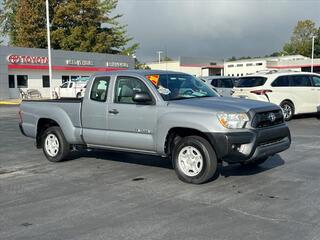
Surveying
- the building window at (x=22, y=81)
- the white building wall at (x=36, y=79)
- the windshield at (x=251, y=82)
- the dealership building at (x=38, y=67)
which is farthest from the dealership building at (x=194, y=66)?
the windshield at (x=251, y=82)

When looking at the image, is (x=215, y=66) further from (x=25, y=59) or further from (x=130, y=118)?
(x=130, y=118)

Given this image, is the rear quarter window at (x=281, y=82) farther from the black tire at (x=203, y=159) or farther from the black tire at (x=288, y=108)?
the black tire at (x=203, y=159)

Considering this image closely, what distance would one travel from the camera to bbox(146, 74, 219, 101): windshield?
7.61 metres

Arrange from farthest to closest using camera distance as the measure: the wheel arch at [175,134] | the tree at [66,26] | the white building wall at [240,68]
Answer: the white building wall at [240,68], the tree at [66,26], the wheel arch at [175,134]

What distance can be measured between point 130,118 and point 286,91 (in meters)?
10.1

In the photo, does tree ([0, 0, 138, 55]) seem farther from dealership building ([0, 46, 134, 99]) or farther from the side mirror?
the side mirror

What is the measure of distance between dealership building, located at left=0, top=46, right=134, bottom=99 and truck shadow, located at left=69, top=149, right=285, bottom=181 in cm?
3263

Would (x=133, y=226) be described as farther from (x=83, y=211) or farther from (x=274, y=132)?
(x=274, y=132)

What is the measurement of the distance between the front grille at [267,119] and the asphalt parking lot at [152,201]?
894 millimetres

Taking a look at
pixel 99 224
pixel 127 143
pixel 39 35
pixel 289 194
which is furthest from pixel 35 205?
pixel 39 35

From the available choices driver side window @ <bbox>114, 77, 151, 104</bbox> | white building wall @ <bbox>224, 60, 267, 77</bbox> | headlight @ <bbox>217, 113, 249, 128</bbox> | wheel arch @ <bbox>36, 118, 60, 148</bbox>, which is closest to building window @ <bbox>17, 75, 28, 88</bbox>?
wheel arch @ <bbox>36, 118, 60, 148</bbox>

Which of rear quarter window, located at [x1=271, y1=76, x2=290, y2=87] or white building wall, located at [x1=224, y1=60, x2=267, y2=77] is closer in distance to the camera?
Answer: rear quarter window, located at [x1=271, y1=76, x2=290, y2=87]

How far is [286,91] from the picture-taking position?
16.4 meters

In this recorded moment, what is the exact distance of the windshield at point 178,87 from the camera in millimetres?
7605
